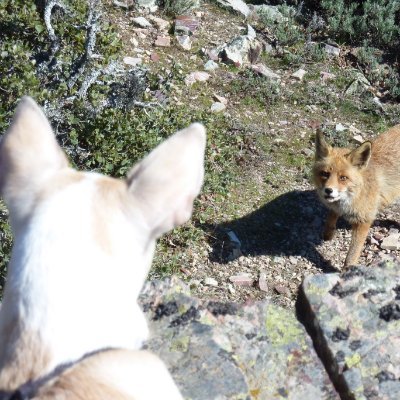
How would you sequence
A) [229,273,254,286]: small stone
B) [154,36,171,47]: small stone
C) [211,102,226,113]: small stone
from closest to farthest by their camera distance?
[229,273,254,286]: small stone → [211,102,226,113]: small stone → [154,36,171,47]: small stone

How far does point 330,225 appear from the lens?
7.67m

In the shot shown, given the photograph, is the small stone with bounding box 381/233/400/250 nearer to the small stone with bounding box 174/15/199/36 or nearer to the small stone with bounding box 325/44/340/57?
the small stone with bounding box 325/44/340/57

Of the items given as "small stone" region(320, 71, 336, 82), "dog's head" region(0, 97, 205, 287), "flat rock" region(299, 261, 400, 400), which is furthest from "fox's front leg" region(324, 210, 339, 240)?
"dog's head" region(0, 97, 205, 287)

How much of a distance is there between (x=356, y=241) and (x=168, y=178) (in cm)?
584

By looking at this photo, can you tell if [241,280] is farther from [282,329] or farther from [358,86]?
[358,86]

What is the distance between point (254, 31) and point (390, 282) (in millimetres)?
7020

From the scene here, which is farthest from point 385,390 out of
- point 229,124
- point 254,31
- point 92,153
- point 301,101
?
point 254,31

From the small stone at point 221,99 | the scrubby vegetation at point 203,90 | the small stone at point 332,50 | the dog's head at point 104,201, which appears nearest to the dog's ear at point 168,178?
the dog's head at point 104,201

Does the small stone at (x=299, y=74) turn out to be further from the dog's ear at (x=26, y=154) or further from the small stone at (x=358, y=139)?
the dog's ear at (x=26, y=154)

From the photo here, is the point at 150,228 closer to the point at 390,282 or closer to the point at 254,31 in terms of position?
the point at 390,282

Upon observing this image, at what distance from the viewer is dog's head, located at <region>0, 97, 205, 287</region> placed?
6.28 ft

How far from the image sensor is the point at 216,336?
3604mm

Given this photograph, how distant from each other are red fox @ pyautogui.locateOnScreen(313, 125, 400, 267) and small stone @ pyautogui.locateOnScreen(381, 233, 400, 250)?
32 centimetres

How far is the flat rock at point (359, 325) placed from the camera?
Result: 12.0 feet
